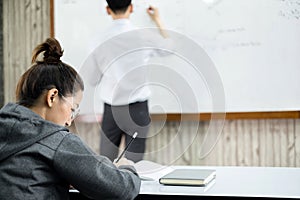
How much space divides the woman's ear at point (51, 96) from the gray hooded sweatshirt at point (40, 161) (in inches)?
2.3

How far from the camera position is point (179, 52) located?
104 inches

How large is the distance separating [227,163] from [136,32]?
91cm

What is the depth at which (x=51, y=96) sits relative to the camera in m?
1.30

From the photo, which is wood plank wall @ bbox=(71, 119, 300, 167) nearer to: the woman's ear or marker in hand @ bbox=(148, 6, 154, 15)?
marker in hand @ bbox=(148, 6, 154, 15)

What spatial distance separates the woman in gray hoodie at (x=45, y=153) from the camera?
1.21 meters

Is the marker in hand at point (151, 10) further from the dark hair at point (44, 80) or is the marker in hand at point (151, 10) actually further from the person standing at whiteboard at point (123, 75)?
the dark hair at point (44, 80)

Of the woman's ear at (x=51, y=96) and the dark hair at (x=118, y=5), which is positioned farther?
the dark hair at (x=118, y=5)

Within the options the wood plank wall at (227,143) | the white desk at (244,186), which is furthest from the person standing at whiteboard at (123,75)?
the white desk at (244,186)

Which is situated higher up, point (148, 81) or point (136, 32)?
point (136, 32)

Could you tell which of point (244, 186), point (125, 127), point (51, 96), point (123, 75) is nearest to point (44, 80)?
point (51, 96)

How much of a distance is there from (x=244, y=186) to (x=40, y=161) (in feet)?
2.60

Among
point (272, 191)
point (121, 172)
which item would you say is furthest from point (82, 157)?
point (272, 191)

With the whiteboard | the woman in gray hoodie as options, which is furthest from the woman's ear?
the whiteboard

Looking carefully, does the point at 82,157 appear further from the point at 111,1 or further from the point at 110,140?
the point at 111,1
